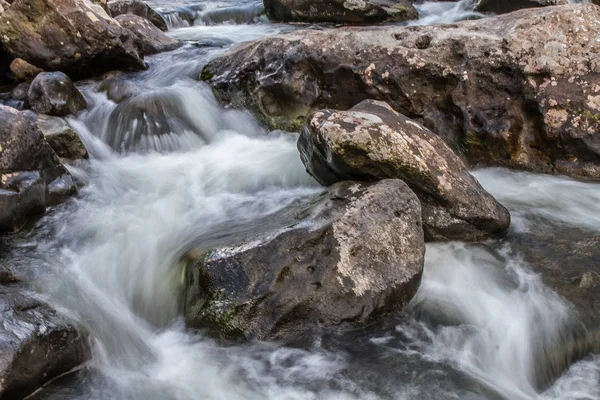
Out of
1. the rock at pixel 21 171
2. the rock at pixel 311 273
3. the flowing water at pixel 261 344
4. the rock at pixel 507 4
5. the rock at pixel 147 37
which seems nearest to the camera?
the flowing water at pixel 261 344

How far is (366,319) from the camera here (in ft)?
11.8

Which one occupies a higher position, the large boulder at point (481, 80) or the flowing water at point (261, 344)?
the large boulder at point (481, 80)

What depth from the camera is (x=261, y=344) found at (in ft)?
11.3

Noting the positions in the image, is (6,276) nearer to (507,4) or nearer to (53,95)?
(53,95)

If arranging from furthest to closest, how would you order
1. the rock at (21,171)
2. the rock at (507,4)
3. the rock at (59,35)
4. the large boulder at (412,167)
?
the rock at (507,4) < the rock at (59,35) < the rock at (21,171) < the large boulder at (412,167)

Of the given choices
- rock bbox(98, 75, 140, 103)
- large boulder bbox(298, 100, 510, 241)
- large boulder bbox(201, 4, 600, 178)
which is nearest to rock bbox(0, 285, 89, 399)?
large boulder bbox(298, 100, 510, 241)

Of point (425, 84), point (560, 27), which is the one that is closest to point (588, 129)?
point (560, 27)

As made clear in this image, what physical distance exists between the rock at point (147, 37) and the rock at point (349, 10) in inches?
142

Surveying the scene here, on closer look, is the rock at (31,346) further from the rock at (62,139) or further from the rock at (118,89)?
the rock at (118,89)

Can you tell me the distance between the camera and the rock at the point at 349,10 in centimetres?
1220

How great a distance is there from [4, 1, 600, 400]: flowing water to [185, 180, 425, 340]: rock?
0.45 ft

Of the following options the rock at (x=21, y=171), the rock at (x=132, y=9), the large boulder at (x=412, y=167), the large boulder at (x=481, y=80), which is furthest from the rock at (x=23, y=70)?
the large boulder at (x=412, y=167)

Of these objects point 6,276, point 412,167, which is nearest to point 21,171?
point 6,276

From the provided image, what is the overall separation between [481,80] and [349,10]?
7110 millimetres
